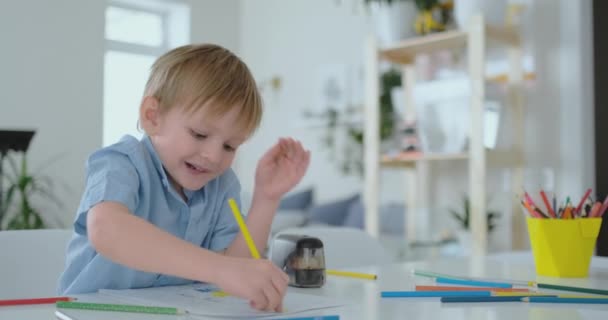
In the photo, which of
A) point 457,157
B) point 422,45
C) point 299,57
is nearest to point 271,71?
point 299,57

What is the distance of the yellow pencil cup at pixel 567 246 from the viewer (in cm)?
103

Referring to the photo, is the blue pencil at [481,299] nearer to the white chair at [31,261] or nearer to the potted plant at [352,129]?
the white chair at [31,261]

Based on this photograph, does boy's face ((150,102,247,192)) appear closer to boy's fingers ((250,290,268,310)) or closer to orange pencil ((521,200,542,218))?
boy's fingers ((250,290,268,310))

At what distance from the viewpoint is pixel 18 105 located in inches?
137

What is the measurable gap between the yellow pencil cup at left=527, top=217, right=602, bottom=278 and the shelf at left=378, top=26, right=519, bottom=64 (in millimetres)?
1715

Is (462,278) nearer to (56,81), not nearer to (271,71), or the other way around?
(56,81)

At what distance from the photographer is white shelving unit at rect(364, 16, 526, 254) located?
100 inches

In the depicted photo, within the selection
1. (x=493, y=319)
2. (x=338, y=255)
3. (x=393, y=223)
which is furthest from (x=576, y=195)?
(x=493, y=319)

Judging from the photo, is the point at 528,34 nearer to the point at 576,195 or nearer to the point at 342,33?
the point at 576,195

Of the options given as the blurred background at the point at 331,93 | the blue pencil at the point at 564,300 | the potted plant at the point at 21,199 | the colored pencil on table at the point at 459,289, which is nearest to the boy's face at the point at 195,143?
the colored pencil on table at the point at 459,289

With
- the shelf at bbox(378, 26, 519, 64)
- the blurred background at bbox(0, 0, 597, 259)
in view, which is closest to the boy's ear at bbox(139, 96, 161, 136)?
the blurred background at bbox(0, 0, 597, 259)

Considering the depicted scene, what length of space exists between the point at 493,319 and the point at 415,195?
2.77 metres

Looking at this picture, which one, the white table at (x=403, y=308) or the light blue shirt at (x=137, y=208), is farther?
the light blue shirt at (x=137, y=208)

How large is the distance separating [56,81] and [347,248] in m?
2.88
